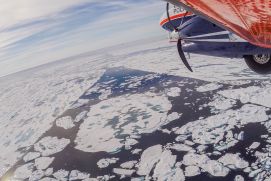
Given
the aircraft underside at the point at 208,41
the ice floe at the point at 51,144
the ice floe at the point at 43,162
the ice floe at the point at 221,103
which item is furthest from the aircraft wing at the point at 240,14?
the ice floe at the point at 51,144

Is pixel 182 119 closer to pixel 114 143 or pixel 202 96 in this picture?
pixel 114 143

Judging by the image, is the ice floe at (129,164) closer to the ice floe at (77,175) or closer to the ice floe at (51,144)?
the ice floe at (77,175)

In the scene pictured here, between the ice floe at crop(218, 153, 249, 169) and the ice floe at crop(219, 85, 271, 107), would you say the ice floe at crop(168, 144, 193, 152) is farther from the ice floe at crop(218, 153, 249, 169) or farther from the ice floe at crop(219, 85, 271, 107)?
the ice floe at crop(219, 85, 271, 107)

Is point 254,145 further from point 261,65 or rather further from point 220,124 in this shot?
point 261,65

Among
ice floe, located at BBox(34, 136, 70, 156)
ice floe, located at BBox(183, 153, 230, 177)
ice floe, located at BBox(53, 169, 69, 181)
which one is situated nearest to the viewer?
ice floe, located at BBox(183, 153, 230, 177)

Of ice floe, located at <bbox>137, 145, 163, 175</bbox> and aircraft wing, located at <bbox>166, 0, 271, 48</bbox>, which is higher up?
aircraft wing, located at <bbox>166, 0, 271, 48</bbox>

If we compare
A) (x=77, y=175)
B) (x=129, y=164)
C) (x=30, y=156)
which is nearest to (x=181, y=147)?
(x=129, y=164)

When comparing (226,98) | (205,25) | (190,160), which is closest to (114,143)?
(190,160)

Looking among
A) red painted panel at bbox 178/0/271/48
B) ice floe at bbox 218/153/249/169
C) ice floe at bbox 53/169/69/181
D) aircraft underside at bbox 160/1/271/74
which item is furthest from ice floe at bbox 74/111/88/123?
A: red painted panel at bbox 178/0/271/48
